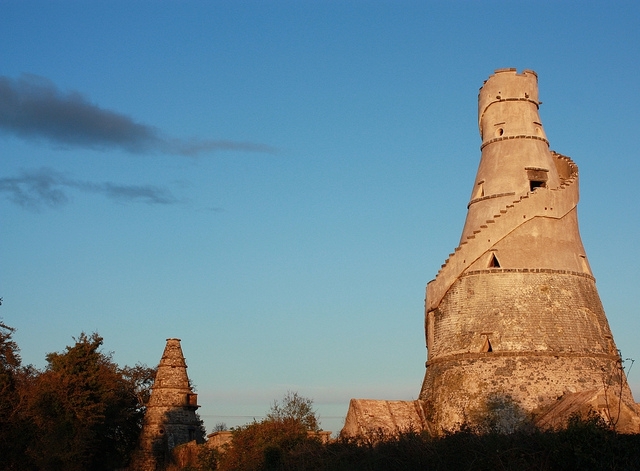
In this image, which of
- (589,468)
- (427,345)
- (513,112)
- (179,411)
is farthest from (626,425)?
(179,411)

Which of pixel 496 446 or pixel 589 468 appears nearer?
pixel 589 468

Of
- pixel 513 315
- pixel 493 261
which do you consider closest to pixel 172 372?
pixel 493 261

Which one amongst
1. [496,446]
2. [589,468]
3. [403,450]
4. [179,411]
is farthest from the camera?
[179,411]

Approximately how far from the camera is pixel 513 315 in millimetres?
27203

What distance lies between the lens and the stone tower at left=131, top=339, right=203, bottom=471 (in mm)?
34094

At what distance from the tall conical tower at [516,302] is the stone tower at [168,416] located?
10.9 m

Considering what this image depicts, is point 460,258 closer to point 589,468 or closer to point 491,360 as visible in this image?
point 491,360

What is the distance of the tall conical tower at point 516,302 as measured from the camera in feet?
86.7

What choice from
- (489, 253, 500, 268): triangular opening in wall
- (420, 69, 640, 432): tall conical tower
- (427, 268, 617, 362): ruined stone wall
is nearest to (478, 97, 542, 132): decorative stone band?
(420, 69, 640, 432): tall conical tower

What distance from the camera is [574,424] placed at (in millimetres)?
17141

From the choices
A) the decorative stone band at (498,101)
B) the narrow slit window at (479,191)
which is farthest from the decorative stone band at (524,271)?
the decorative stone band at (498,101)

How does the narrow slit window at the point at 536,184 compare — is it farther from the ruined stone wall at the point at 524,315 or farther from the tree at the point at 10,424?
the tree at the point at 10,424

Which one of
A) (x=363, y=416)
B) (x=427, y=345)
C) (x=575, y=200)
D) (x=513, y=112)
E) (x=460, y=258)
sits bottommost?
(x=363, y=416)

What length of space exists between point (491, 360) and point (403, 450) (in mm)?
→ 7904
